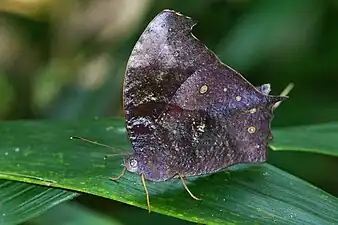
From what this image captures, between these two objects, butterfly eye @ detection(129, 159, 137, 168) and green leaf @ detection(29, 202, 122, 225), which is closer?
butterfly eye @ detection(129, 159, 137, 168)

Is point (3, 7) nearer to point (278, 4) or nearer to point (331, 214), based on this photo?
point (278, 4)

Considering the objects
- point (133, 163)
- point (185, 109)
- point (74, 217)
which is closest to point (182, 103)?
point (185, 109)

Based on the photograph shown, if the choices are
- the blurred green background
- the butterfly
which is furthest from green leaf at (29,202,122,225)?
the butterfly

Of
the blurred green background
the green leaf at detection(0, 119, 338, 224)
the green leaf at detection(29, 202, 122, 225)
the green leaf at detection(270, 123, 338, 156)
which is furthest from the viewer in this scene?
the blurred green background

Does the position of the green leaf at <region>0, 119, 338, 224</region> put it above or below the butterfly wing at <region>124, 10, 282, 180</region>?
below

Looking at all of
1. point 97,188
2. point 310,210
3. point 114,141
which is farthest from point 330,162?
point 97,188

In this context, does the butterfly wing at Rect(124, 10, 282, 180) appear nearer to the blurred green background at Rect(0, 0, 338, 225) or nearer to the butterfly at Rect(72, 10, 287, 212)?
the butterfly at Rect(72, 10, 287, 212)

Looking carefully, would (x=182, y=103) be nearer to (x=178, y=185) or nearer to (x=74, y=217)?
(x=178, y=185)
